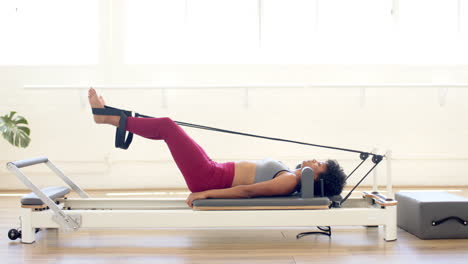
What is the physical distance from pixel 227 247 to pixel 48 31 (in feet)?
11.5

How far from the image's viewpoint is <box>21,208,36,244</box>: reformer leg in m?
2.47

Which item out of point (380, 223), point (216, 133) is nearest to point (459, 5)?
point (216, 133)

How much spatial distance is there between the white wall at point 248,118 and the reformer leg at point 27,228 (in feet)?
7.43

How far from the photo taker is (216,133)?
15.7 ft

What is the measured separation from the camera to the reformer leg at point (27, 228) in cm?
247

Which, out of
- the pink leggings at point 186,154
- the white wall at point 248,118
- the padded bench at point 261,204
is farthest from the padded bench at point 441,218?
the white wall at point 248,118

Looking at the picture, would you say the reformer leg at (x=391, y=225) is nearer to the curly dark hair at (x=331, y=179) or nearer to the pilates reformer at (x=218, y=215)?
the pilates reformer at (x=218, y=215)

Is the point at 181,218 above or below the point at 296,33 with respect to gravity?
below

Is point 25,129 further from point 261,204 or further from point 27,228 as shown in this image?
point 261,204

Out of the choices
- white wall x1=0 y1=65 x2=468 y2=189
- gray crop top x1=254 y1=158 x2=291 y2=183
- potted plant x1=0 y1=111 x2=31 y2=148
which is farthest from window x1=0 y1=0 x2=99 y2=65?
gray crop top x1=254 y1=158 x2=291 y2=183

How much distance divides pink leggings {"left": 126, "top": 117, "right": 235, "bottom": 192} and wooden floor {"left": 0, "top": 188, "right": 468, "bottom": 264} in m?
0.31

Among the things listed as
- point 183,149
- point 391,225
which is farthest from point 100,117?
point 391,225

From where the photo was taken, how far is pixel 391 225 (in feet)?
8.28

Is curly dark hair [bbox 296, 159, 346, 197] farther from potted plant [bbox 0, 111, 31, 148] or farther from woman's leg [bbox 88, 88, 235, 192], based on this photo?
potted plant [bbox 0, 111, 31, 148]
